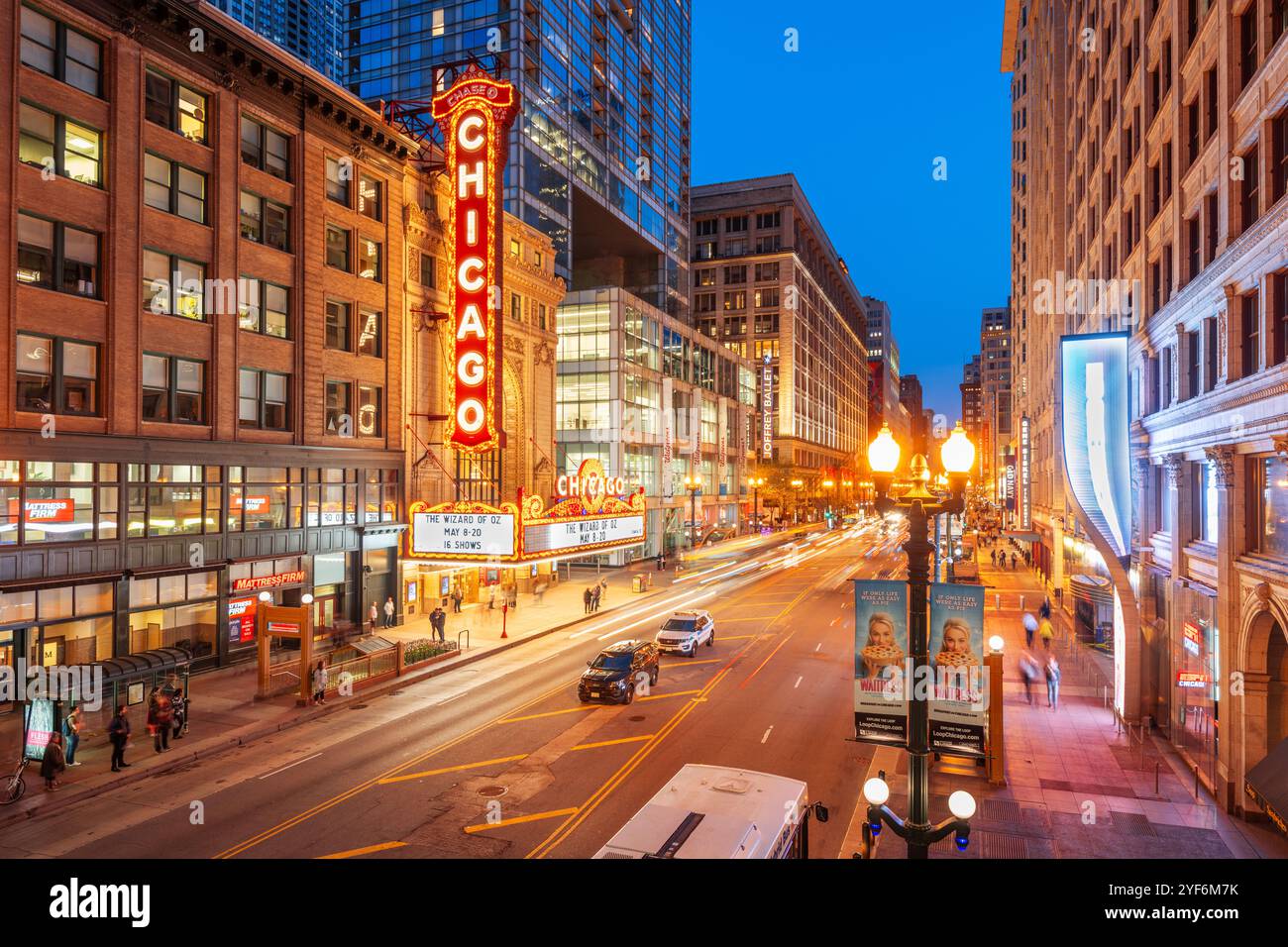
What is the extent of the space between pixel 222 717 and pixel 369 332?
18.1 m

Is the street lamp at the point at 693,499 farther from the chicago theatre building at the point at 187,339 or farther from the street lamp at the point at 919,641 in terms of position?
the street lamp at the point at 919,641

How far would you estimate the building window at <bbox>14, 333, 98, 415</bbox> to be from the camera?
2220 cm

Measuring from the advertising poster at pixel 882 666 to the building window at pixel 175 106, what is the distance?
2732 centimetres

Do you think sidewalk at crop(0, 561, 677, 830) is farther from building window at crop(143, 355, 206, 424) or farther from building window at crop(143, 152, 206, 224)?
building window at crop(143, 152, 206, 224)

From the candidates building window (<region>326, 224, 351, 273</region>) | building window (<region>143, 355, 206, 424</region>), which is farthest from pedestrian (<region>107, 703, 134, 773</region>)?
building window (<region>326, 224, 351, 273</region>)

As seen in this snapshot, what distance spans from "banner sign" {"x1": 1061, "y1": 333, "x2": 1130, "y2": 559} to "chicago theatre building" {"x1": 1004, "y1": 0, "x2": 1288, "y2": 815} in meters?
1.04

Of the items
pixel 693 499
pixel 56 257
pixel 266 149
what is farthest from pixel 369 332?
pixel 693 499

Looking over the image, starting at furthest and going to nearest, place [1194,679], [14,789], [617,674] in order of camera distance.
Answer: [617,674]
[1194,679]
[14,789]

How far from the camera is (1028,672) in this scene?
27734 mm

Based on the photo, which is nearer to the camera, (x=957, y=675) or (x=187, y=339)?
(x=957, y=675)

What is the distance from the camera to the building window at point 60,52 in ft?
73.0

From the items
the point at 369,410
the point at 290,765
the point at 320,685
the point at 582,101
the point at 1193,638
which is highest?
the point at 582,101

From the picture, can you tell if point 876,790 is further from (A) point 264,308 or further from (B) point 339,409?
(B) point 339,409

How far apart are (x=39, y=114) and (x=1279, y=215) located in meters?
30.3
